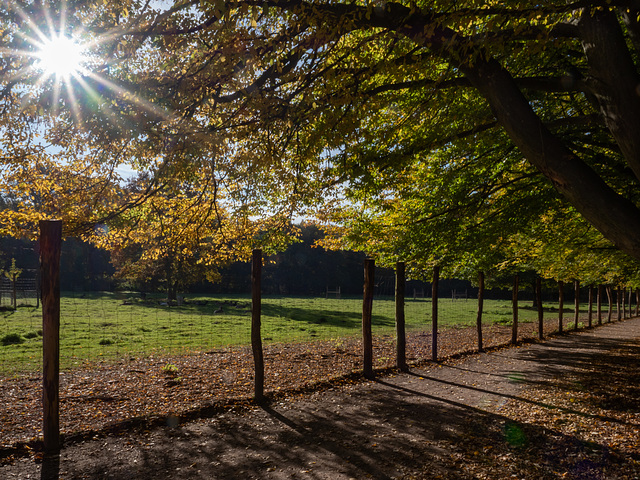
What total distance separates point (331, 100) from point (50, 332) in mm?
4796

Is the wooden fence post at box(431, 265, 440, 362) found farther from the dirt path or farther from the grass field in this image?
the grass field

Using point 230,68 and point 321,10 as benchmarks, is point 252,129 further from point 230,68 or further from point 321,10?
point 321,10

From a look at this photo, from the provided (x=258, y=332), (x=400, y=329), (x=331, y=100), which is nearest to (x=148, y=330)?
(x=258, y=332)

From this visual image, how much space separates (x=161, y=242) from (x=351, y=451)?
6969mm

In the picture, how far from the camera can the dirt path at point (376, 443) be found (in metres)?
4.57

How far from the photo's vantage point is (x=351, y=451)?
5129 millimetres

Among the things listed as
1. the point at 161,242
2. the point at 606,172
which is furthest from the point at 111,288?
the point at 606,172

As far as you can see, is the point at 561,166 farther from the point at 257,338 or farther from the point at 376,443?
the point at 257,338

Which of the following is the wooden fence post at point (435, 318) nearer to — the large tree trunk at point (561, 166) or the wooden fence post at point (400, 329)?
the wooden fence post at point (400, 329)

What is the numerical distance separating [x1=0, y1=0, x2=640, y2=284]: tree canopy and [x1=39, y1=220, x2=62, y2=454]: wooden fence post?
155 centimetres

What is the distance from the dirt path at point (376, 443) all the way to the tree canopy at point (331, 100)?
270 centimetres

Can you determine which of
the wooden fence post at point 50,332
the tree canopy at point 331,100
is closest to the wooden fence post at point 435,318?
the tree canopy at point 331,100

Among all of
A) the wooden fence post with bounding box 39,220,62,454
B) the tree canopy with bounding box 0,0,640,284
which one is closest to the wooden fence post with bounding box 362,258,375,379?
the tree canopy with bounding box 0,0,640,284

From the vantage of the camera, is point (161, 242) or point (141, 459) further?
point (161, 242)
